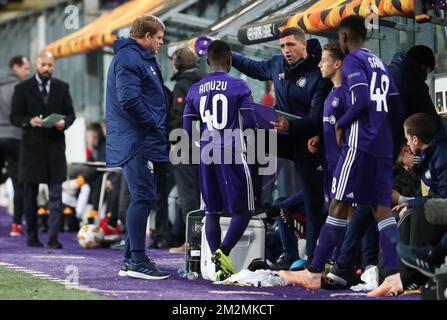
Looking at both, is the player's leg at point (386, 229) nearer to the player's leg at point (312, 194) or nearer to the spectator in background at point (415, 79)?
the spectator in background at point (415, 79)

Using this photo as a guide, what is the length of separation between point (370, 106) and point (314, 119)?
118cm

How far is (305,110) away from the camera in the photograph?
8258mm

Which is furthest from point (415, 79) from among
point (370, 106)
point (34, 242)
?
point (34, 242)

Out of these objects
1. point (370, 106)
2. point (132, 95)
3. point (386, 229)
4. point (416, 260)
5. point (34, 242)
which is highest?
point (132, 95)

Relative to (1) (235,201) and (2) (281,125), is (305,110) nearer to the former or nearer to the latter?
(2) (281,125)

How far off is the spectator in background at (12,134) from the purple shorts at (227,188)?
519cm

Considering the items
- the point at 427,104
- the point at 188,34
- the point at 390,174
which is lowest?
the point at 390,174

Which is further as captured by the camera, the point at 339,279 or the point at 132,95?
the point at 132,95

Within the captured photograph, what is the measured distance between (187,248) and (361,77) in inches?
90.5

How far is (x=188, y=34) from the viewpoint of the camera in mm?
14094

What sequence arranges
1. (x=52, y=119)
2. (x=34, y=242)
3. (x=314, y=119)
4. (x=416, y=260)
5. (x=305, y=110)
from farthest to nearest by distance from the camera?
(x=34, y=242) < (x=52, y=119) < (x=305, y=110) < (x=314, y=119) < (x=416, y=260)

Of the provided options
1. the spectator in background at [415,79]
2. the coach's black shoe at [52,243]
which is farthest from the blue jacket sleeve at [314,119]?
the coach's black shoe at [52,243]
